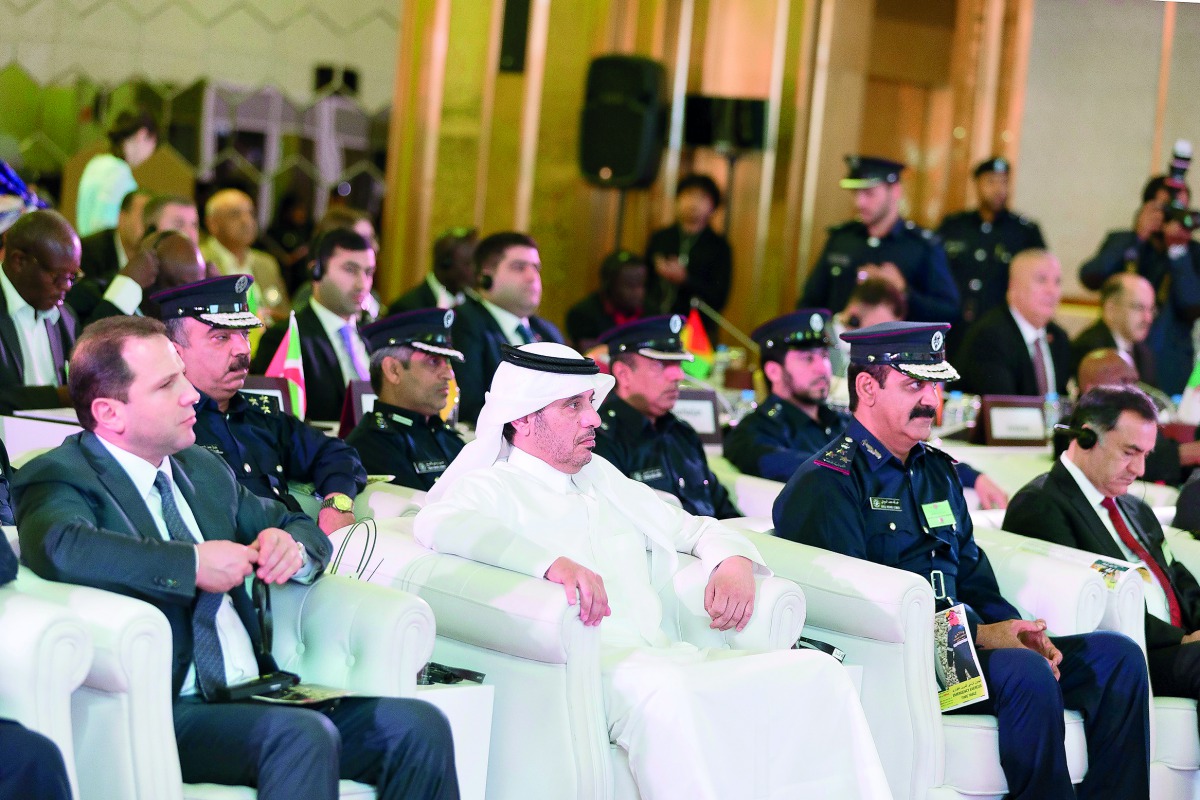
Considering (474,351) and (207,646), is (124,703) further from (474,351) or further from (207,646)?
(474,351)

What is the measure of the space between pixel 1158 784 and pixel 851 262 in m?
3.99

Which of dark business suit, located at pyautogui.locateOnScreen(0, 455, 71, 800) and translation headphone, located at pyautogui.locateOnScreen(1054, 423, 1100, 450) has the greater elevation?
translation headphone, located at pyautogui.locateOnScreen(1054, 423, 1100, 450)

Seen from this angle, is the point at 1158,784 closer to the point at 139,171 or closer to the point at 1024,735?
the point at 1024,735

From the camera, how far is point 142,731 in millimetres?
2549

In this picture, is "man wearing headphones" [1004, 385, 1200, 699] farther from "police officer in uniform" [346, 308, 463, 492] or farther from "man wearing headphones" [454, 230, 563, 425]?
"man wearing headphones" [454, 230, 563, 425]

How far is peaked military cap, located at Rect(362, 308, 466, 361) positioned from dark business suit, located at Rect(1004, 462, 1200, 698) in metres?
1.63

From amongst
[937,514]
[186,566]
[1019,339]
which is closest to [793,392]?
[937,514]

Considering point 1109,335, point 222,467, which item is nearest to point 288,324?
point 222,467

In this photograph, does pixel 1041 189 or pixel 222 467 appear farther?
pixel 1041 189

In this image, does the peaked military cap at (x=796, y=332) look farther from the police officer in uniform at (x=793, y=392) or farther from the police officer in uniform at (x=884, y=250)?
the police officer in uniform at (x=884, y=250)

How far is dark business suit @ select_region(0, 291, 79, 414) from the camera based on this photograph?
4.20 m

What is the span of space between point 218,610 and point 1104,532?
7.97ft

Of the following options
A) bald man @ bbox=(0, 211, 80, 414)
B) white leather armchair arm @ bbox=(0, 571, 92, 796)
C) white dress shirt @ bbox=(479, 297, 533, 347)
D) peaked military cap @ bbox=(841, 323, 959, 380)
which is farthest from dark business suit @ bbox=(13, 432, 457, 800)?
white dress shirt @ bbox=(479, 297, 533, 347)

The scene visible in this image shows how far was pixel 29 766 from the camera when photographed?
2.35 metres
